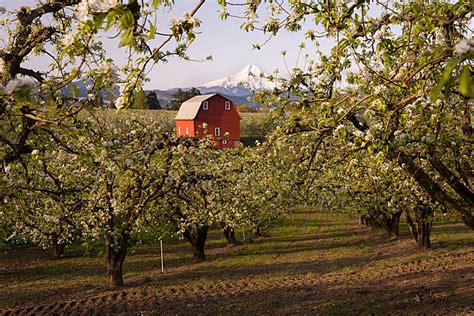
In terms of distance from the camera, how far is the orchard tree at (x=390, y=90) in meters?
5.98

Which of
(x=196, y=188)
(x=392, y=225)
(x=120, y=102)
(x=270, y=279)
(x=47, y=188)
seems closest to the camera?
(x=120, y=102)

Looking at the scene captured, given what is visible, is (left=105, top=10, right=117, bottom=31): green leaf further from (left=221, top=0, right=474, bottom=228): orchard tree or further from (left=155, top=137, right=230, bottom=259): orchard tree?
Answer: (left=155, top=137, right=230, bottom=259): orchard tree

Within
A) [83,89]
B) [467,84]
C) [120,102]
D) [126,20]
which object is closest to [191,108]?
[83,89]

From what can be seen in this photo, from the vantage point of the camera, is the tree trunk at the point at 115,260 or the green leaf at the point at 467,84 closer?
the green leaf at the point at 467,84

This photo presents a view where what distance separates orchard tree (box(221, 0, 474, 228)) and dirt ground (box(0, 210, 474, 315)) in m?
5.15

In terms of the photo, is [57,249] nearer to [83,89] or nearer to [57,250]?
[57,250]

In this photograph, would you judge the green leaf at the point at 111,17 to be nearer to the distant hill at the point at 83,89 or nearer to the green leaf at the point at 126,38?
the green leaf at the point at 126,38

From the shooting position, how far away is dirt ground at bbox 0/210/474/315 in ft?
45.7

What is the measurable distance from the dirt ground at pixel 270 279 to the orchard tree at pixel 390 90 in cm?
515

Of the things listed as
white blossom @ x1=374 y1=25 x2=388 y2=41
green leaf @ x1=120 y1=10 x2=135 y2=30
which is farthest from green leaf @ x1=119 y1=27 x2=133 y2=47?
white blossom @ x1=374 y1=25 x2=388 y2=41

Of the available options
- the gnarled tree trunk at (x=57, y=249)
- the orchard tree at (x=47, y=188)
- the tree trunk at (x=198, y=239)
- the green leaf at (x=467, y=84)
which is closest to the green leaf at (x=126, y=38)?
the green leaf at (x=467, y=84)

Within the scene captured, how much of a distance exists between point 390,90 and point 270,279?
1395 centimetres

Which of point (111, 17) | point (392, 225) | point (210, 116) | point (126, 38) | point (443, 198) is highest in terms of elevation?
point (210, 116)

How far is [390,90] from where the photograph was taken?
6484mm
